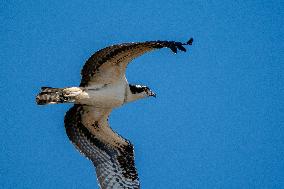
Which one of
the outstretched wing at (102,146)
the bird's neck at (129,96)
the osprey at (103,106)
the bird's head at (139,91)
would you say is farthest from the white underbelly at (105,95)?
the outstretched wing at (102,146)

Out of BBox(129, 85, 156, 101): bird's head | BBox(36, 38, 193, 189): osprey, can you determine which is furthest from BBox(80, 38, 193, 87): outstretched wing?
BBox(129, 85, 156, 101): bird's head

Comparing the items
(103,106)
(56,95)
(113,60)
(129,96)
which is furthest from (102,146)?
(113,60)

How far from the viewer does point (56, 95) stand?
37.4 ft

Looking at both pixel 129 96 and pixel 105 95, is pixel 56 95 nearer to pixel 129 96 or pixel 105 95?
pixel 105 95

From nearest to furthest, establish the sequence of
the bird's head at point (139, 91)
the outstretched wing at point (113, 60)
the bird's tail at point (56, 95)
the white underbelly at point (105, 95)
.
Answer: the outstretched wing at point (113, 60)
the bird's tail at point (56, 95)
the white underbelly at point (105, 95)
the bird's head at point (139, 91)

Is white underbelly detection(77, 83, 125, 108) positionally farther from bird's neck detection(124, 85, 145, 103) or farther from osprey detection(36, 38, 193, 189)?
bird's neck detection(124, 85, 145, 103)

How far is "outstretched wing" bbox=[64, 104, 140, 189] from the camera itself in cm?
1302

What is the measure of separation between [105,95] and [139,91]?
958mm

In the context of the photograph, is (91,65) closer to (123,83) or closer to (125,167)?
(123,83)

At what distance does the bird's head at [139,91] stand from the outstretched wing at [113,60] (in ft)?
2.17

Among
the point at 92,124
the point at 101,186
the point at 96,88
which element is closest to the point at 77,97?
the point at 96,88

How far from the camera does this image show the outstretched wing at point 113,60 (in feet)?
32.4

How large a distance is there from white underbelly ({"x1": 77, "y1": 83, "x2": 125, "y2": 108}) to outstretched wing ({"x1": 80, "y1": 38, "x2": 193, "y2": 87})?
153 millimetres

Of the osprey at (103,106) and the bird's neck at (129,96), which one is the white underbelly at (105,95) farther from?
the bird's neck at (129,96)
